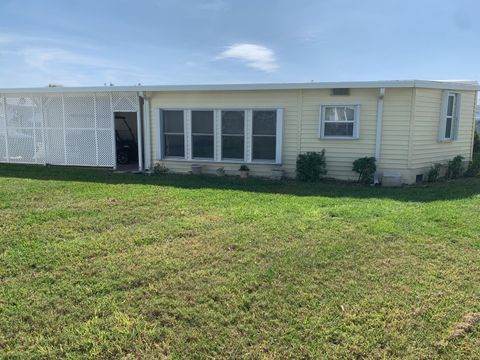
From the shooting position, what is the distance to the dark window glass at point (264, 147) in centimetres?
1113

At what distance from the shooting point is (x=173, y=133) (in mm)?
11961

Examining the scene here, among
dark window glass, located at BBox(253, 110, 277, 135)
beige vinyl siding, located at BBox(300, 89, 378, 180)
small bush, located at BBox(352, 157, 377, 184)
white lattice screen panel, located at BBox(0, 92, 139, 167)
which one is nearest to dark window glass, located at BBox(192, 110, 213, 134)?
dark window glass, located at BBox(253, 110, 277, 135)

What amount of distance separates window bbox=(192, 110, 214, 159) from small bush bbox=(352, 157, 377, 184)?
4231mm

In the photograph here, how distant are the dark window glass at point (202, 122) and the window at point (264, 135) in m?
1.33

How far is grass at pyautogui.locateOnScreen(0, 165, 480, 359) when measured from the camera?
10.0 ft

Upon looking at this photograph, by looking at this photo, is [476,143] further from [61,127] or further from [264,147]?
[61,127]

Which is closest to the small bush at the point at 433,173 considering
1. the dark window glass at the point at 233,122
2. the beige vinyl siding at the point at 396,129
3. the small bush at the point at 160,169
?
the beige vinyl siding at the point at 396,129

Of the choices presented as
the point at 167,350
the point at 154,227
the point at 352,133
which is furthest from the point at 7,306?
the point at 352,133

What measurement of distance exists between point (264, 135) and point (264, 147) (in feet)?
1.13

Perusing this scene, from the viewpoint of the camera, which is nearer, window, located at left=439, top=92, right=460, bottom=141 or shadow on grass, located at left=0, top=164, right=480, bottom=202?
shadow on grass, located at left=0, top=164, right=480, bottom=202

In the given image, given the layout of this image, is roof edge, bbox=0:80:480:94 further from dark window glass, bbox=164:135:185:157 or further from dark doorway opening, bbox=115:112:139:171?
dark doorway opening, bbox=115:112:139:171

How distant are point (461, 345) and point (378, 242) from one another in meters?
2.27

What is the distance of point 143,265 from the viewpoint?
4.43 m

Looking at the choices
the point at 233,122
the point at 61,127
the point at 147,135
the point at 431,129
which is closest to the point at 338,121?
the point at 431,129
